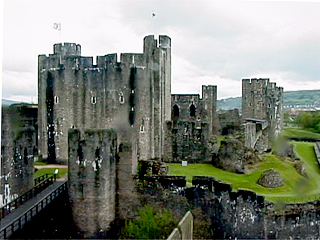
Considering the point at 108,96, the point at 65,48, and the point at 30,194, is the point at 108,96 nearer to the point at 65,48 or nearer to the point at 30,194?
the point at 65,48

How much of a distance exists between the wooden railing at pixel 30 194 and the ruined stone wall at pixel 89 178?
1.06m

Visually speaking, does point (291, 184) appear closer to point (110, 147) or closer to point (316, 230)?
point (316, 230)

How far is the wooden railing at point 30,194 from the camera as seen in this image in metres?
7.87

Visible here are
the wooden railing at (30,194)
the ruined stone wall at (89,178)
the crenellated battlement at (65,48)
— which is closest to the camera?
the wooden railing at (30,194)

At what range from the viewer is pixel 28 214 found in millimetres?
7633

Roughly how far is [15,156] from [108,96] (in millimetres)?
3430

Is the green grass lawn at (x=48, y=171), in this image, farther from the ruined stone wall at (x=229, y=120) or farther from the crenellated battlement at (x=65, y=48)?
the ruined stone wall at (x=229, y=120)

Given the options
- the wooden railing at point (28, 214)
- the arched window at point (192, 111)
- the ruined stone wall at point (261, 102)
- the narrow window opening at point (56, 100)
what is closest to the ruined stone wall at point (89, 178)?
the wooden railing at point (28, 214)

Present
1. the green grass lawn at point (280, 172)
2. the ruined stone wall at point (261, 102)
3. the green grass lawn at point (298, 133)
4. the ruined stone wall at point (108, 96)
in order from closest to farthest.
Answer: the green grass lawn at point (280, 172)
the ruined stone wall at point (108, 96)
the green grass lawn at point (298, 133)
the ruined stone wall at point (261, 102)

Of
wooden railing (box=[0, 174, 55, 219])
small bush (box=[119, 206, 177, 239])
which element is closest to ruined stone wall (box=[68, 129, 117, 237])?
small bush (box=[119, 206, 177, 239])

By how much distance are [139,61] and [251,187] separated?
4980mm

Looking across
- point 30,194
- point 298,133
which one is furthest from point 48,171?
point 298,133

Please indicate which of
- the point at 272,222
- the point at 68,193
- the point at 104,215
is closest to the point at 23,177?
the point at 68,193

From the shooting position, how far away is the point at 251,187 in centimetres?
909
